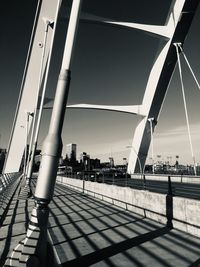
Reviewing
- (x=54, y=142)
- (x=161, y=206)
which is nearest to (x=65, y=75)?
(x=54, y=142)

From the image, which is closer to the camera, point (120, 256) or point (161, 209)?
point (120, 256)

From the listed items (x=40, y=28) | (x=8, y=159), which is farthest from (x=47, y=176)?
(x=8, y=159)

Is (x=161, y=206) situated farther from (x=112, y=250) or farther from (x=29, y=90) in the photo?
(x=29, y=90)

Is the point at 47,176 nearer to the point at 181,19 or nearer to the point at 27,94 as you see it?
the point at 181,19

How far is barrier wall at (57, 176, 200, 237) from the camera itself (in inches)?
260

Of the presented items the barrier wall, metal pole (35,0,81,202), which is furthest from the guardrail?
metal pole (35,0,81,202)

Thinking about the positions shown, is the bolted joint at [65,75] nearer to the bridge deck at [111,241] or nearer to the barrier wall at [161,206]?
→ the bridge deck at [111,241]

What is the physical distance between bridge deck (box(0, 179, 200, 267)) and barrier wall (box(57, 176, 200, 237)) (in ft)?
0.84

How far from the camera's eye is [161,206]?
8.17 metres

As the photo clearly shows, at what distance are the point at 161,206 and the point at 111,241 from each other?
251cm

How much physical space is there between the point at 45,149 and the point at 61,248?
119 inches

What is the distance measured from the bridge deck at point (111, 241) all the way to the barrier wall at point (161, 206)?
0.26 m

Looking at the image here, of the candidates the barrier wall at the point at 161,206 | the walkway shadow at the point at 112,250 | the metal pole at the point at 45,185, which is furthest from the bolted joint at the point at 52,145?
the barrier wall at the point at 161,206

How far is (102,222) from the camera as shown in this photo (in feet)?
28.0
